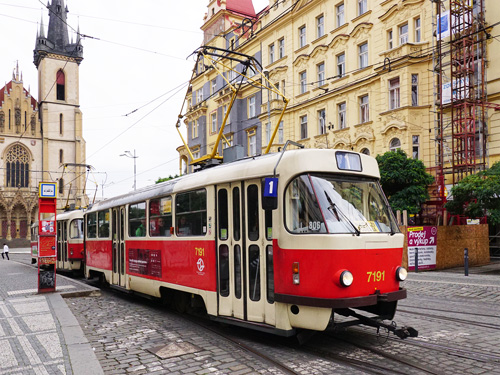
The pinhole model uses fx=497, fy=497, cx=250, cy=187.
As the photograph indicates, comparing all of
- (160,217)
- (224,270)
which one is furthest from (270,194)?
(160,217)

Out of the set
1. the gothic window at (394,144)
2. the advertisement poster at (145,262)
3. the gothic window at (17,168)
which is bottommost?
the advertisement poster at (145,262)

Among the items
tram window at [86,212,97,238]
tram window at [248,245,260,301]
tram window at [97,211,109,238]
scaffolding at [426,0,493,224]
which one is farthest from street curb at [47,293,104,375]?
scaffolding at [426,0,493,224]

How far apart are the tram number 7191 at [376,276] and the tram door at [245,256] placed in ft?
4.48

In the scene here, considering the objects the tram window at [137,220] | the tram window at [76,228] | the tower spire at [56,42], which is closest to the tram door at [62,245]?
the tram window at [76,228]

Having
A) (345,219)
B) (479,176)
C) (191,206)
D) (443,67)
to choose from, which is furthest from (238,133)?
(345,219)

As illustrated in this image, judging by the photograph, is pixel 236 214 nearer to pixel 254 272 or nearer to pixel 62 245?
pixel 254 272

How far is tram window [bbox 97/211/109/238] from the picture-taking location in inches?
548

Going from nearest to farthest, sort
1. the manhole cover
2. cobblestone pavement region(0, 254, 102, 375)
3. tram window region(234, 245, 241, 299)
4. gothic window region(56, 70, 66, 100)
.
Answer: cobblestone pavement region(0, 254, 102, 375), the manhole cover, tram window region(234, 245, 241, 299), gothic window region(56, 70, 66, 100)

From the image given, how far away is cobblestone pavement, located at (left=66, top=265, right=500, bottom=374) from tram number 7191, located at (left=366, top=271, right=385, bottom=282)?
0.97 meters

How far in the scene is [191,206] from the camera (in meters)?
9.09

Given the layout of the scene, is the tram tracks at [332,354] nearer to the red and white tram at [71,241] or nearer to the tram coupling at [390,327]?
the tram coupling at [390,327]

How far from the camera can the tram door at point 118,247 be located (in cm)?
1259

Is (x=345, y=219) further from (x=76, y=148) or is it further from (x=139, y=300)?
(x=76, y=148)

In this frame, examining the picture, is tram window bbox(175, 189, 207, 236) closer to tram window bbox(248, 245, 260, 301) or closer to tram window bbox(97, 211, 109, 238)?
tram window bbox(248, 245, 260, 301)
